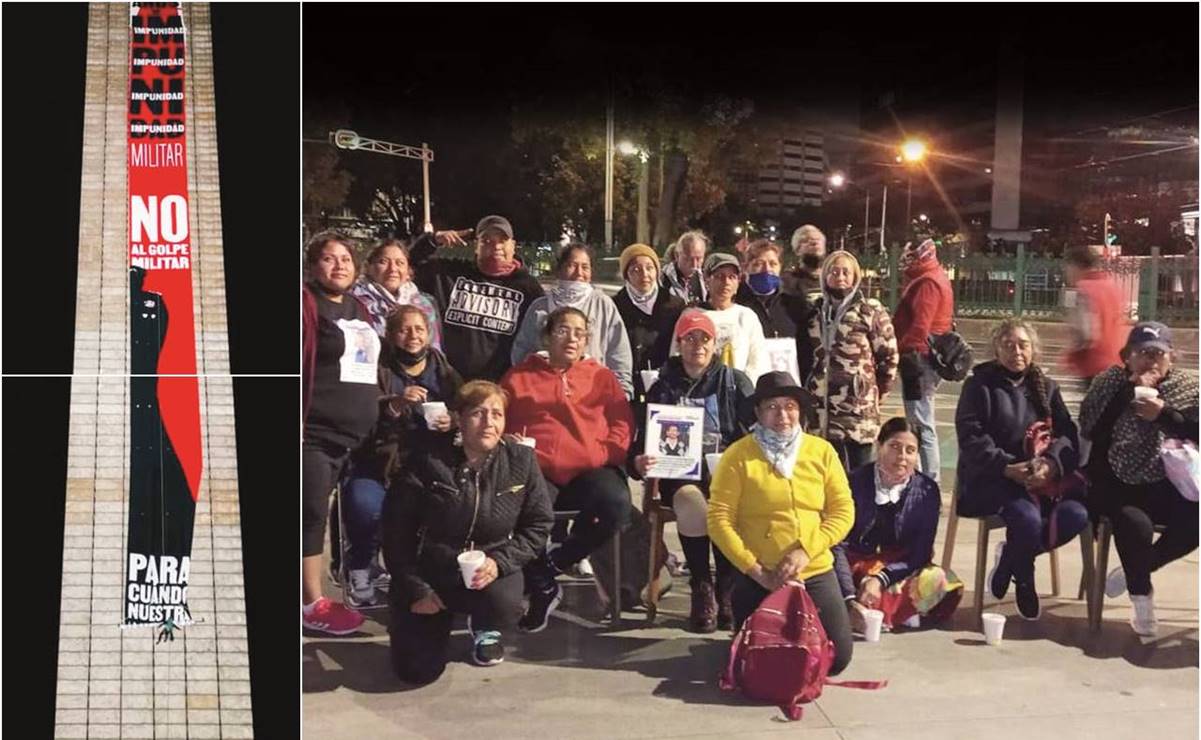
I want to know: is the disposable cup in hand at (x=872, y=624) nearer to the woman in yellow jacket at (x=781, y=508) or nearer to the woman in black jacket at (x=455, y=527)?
the woman in yellow jacket at (x=781, y=508)

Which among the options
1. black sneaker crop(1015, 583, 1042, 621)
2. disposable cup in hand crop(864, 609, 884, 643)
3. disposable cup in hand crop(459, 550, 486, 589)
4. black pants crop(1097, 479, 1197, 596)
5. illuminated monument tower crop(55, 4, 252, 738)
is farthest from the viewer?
black sneaker crop(1015, 583, 1042, 621)

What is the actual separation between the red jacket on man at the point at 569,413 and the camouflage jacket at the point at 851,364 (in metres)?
0.67

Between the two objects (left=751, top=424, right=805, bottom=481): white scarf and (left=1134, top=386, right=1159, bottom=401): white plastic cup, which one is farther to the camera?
(left=1134, top=386, right=1159, bottom=401): white plastic cup

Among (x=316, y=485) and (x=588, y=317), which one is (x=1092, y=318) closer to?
(x=588, y=317)

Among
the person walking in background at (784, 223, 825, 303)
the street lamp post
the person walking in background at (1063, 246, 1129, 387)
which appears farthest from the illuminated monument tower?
the person walking in background at (1063, 246, 1129, 387)

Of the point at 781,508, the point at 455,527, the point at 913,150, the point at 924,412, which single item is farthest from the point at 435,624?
the point at 913,150

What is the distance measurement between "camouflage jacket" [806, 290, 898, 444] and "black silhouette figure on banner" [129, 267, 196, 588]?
2.06 metres

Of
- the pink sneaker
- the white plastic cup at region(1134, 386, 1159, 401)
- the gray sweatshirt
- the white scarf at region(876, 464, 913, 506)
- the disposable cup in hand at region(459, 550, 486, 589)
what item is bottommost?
the pink sneaker

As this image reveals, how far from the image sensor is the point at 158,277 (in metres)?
3.52

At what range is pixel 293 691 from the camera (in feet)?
11.9

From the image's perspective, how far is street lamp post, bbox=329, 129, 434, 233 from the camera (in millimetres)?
3551

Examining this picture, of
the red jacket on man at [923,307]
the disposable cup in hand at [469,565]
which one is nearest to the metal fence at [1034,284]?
the red jacket on man at [923,307]

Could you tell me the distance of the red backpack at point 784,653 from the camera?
359 centimetres

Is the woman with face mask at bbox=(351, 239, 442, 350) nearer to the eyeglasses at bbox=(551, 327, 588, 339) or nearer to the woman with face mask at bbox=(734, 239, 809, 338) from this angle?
the eyeglasses at bbox=(551, 327, 588, 339)
